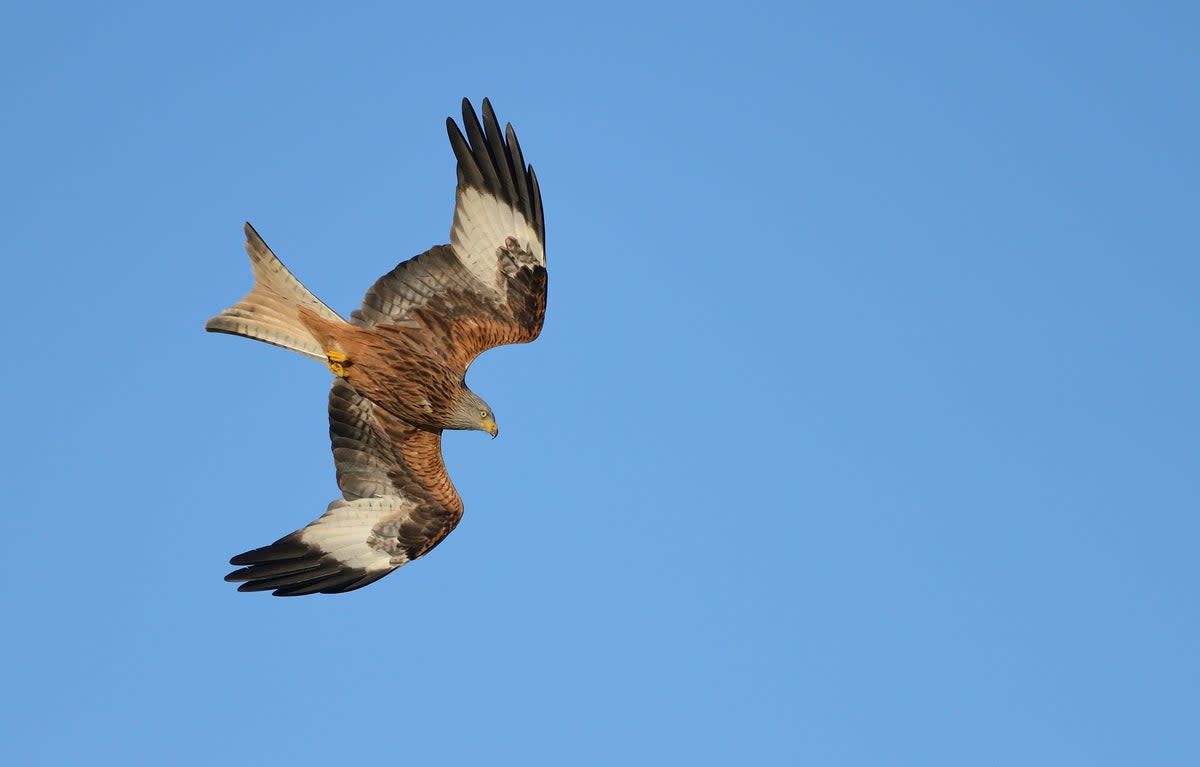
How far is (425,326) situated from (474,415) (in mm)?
904

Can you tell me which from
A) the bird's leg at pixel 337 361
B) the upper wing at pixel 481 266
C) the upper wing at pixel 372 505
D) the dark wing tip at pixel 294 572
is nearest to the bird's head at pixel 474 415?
the upper wing at pixel 481 266

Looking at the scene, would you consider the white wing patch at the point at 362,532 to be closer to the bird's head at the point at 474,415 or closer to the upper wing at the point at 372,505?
the upper wing at the point at 372,505

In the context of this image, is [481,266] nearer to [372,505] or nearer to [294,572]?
[372,505]

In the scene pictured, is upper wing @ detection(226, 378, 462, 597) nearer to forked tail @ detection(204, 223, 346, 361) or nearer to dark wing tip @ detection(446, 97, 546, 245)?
forked tail @ detection(204, 223, 346, 361)

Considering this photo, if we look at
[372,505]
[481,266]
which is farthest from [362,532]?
[481,266]

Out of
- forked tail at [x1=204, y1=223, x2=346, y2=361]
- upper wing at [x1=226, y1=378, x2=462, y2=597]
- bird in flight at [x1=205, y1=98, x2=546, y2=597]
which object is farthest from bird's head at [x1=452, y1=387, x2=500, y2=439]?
forked tail at [x1=204, y1=223, x2=346, y2=361]

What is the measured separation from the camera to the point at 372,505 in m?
11.8

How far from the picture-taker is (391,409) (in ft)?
37.5

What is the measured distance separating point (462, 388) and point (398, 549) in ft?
5.60

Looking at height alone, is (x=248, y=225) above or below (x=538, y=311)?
below

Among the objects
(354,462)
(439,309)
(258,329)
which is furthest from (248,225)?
(354,462)

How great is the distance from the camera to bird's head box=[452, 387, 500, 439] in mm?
11188

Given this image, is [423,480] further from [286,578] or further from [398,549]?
[286,578]

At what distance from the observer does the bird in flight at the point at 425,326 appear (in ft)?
35.9
